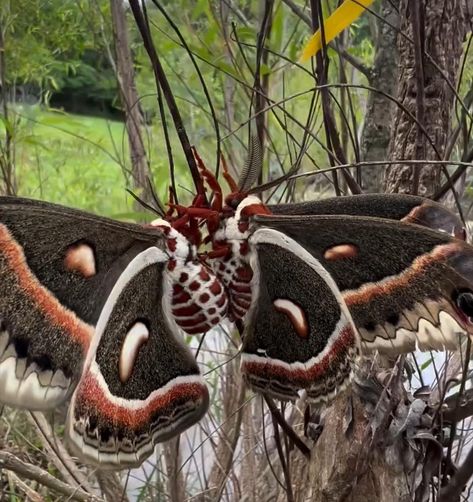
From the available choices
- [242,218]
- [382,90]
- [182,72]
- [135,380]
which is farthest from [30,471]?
[182,72]

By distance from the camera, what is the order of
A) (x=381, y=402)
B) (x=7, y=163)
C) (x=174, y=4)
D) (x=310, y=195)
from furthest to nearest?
(x=310, y=195)
(x=174, y=4)
(x=7, y=163)
(x=381, y=402)

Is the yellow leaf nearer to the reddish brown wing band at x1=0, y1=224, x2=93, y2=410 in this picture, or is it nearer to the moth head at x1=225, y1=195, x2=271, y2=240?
the moth head at x1=225, y1=195, x2=271, y2=240

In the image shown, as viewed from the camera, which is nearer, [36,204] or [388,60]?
[36,204]

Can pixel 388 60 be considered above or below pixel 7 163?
above

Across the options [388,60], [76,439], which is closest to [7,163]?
[388,60]

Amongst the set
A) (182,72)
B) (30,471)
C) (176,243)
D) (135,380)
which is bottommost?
(30,471)

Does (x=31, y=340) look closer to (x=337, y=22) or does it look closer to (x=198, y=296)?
(x=198, y=296)

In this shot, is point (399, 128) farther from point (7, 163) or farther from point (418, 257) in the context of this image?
point (7, 163)
